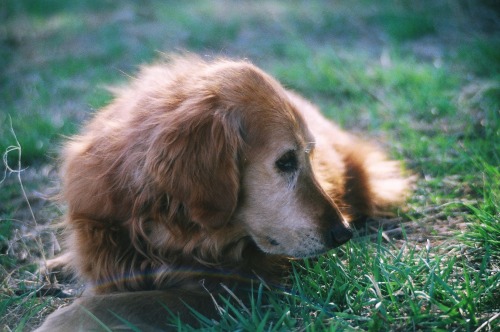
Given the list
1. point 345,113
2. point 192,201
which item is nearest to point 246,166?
point 192,201

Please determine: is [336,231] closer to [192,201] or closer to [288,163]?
[288,163]

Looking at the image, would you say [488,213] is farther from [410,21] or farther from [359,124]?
[410,21]

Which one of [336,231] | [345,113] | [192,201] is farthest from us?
[345,113]

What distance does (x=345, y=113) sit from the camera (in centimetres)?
464

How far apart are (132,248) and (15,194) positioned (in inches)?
60.3

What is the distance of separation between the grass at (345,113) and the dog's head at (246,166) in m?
0.23

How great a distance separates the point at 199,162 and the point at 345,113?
2.67 metres

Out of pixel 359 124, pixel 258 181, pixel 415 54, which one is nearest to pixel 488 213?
pixel 258 181

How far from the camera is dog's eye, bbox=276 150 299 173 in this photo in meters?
2.37

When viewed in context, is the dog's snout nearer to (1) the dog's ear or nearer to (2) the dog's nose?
(2) the dog's nose

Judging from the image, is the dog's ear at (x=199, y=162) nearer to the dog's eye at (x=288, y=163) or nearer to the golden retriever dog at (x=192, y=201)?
the golden retriever dog at (x=192, y=201)

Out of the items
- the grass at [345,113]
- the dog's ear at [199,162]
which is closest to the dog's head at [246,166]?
the dog's ear at [199,162]

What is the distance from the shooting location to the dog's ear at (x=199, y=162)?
7.19ft

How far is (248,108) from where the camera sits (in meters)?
2.38
